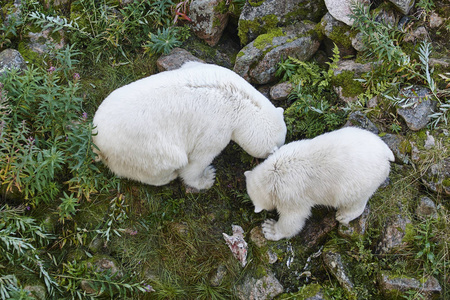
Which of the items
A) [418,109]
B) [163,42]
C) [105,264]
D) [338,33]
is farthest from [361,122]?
[105,264]

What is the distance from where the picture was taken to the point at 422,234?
4.61 meters

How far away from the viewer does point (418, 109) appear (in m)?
4.96

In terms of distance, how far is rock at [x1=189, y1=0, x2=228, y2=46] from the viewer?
5.75 meters

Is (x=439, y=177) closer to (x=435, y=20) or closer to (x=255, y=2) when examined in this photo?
(x=435, y=20)

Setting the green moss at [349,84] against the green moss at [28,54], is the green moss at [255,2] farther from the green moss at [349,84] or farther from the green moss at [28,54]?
the green moss at [28,54]

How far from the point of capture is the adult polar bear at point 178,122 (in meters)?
4.29

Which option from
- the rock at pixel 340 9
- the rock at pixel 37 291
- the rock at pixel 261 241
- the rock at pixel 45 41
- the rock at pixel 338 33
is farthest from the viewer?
the rock at pixel 45 41

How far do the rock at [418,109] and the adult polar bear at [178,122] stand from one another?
1.73m

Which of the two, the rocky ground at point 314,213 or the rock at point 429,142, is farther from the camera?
the rock at point 429,142

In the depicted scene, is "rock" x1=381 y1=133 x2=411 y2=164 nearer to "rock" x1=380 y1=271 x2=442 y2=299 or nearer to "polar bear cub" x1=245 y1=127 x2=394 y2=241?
"polar bear cub" x1=245 y1=127 x2=394 y2=241

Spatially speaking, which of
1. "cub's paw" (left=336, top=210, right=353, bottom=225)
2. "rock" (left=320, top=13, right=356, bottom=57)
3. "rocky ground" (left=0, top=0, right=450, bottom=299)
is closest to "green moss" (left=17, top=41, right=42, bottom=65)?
"rocky ground" (left=0, top=0, right=450, bottom=299)

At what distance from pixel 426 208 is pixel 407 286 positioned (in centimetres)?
105

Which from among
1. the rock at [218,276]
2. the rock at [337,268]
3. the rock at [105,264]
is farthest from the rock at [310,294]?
the rock at [105,264]

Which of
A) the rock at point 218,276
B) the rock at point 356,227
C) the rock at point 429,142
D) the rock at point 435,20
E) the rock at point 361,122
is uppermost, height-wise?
the rock at point 435,20
